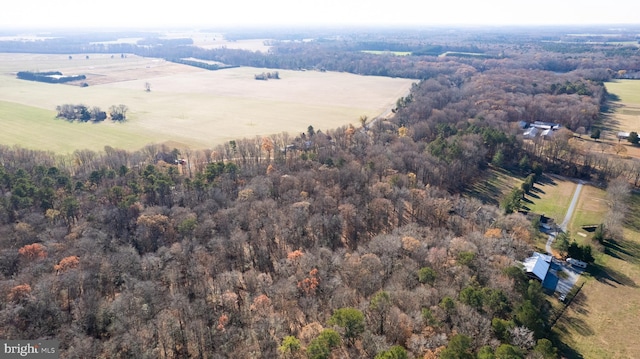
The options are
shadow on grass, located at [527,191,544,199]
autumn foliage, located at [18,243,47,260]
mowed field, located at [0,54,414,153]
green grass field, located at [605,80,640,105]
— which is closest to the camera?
autumn foliage, located at [18,243,47,260]

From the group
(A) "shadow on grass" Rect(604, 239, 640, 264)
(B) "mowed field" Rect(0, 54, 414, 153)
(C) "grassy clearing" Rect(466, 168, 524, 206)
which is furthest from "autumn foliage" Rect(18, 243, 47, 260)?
(A) "shadow on grass" Rect(604, 239, 640, 264)

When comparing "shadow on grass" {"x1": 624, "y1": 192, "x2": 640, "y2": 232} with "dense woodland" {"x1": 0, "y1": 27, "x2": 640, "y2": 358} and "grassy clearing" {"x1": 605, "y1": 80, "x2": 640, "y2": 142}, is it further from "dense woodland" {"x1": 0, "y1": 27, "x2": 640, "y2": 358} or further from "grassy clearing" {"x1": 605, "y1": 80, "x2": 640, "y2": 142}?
"grassy clearing" {"x1": 605, "y1": 80, "x2": 640, "y2": 142}

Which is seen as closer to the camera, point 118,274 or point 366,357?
point 366,357

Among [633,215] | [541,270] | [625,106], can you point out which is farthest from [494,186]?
[625,106]

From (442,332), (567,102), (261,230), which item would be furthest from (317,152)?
(567,102)

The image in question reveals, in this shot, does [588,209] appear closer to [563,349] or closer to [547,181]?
[547,181]

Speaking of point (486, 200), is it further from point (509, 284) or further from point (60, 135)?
point (60, 135)
